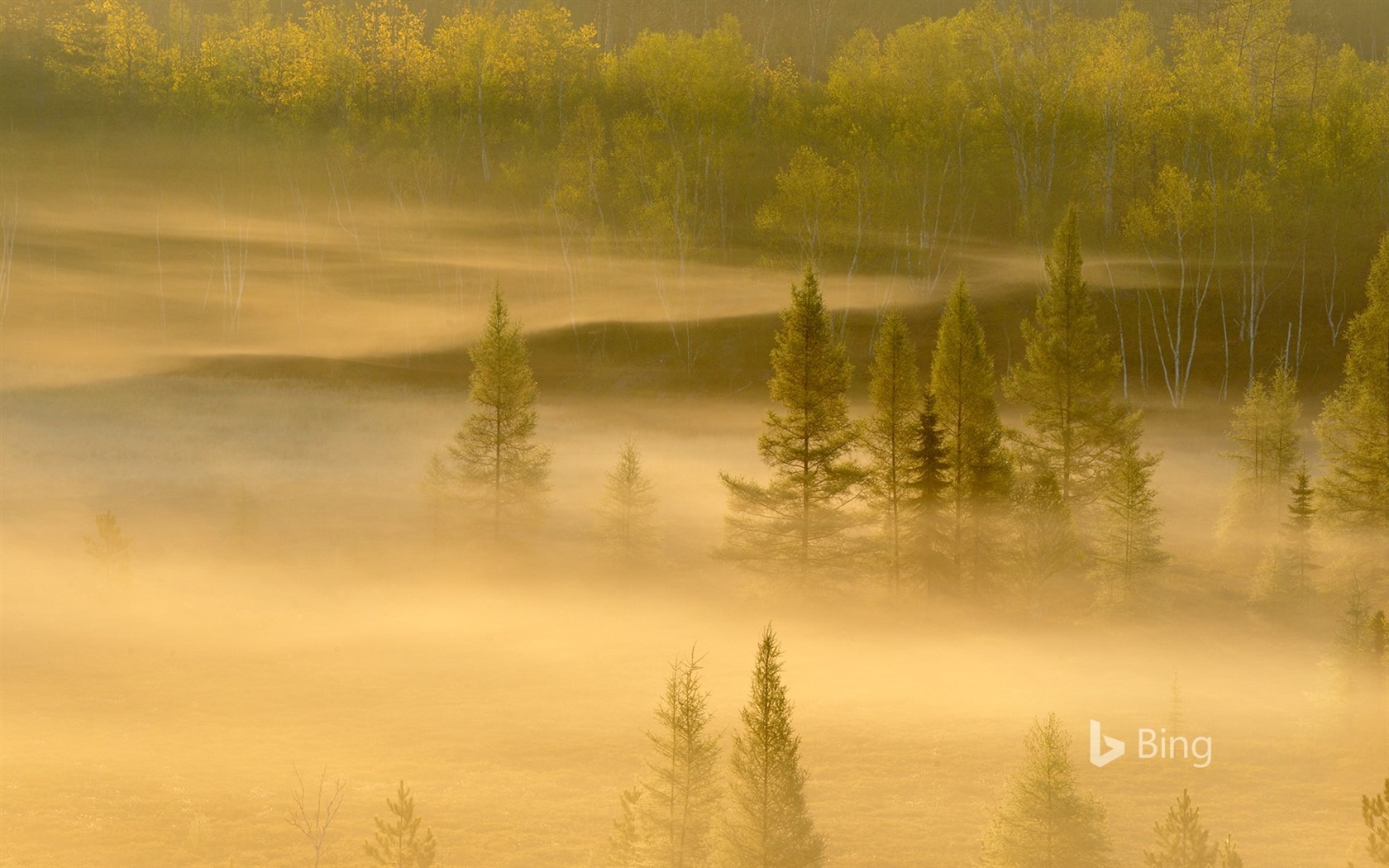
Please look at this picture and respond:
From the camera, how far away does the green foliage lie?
1796 inches

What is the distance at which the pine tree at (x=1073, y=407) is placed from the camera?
49.3 meters

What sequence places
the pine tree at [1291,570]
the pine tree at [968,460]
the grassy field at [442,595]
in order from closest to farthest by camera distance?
the grassy field at [442,595], the pine tree at [968,460], the pine tree at [1291,570]

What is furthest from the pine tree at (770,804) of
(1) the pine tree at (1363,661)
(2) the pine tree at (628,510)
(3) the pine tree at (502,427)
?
(3) the pine tree at (502,427)

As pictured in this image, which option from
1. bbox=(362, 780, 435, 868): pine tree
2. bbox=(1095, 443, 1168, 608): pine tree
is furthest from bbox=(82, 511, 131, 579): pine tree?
bbox=(1095, 443, 1168, 608): pine tree

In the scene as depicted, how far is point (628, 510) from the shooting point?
50750 millimetres

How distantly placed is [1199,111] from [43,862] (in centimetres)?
7627

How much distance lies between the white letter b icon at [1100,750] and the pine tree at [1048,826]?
11.0m

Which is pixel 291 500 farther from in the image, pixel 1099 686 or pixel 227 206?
pixel 1099 686

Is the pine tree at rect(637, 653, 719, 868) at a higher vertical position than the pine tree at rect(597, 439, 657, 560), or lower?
lower

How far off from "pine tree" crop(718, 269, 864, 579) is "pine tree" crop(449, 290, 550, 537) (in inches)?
419

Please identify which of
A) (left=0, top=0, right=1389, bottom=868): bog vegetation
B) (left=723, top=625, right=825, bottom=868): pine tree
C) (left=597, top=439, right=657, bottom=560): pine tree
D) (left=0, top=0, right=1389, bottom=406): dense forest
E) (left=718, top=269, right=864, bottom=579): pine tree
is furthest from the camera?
(left=0, top=0, right=1389, bottom=406): dense forest

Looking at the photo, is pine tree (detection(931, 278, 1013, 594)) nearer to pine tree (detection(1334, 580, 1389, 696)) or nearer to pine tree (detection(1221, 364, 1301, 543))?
pine tree (detection(1221, 364, 1301, 543))

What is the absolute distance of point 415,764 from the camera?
119ft

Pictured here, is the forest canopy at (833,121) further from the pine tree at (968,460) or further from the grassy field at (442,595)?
the pine tree at (968,460)
